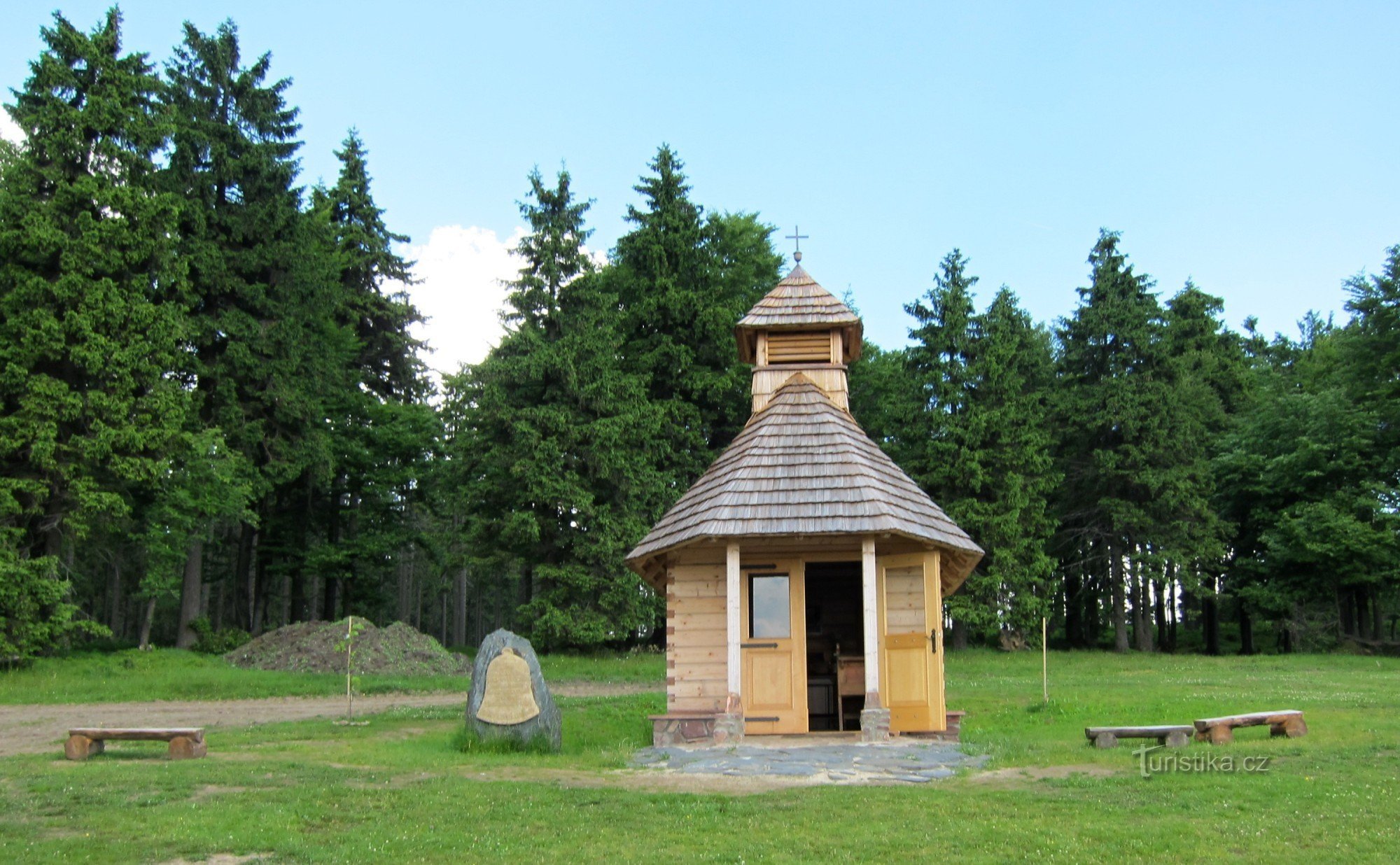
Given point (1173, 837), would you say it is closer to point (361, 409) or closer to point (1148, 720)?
point (1148, 720)

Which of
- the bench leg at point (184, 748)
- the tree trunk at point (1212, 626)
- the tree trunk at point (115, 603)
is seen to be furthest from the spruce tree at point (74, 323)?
the tree trunk at point (1212, 626)

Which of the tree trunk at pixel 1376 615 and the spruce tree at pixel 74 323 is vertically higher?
the spruce tree at pixel 74 323

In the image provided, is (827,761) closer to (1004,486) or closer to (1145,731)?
(1145,731)

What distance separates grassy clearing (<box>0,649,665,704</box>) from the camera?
66.8 feet

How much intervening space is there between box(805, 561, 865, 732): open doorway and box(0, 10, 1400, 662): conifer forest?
1130 cm

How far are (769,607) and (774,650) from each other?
566 millimetres

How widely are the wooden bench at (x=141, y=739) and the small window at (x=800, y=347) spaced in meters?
9.58

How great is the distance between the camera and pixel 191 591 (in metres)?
29.2

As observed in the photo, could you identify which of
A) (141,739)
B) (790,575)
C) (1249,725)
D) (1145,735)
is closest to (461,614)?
(790,575)

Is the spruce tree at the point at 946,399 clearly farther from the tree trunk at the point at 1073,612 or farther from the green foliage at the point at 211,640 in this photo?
the green foliage at the point at 211,640

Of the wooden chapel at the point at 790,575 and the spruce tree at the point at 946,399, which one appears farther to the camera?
the spruce tree at the point at 946,399

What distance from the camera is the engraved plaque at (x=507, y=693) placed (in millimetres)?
11789

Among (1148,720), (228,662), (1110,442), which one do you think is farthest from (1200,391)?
(228,662)

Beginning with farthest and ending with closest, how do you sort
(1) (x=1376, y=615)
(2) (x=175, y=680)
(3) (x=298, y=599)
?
1. (3) (x=298, y=599)
2. (1) (x=1376, y=615)
3. (2) (x=175, y=680)
